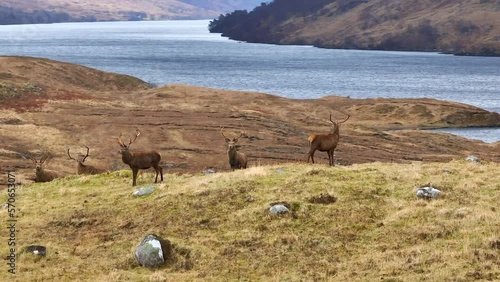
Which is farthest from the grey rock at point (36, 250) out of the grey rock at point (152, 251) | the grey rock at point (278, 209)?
the grey rock at point (278, 209)

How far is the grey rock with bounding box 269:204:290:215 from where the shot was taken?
71.2ft

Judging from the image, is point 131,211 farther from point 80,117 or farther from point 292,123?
point 292,123

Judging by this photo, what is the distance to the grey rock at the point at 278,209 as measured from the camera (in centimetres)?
2169

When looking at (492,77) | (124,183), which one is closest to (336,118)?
(124,183)

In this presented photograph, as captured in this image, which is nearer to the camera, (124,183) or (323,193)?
(323,193)

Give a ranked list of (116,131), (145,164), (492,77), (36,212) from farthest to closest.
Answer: (492,77) < (116,131) < (145,164) < (36,212)

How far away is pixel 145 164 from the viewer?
26.8 metres

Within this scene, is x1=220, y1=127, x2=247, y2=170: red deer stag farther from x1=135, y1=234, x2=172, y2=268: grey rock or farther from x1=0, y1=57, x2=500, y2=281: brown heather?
x1=135, y1=234, x2=172, y2=268: grey rock

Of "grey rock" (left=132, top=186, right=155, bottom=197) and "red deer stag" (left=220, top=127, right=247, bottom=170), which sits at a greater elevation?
"red deer stag" (left=220, top=127, right=247, bottom=170)

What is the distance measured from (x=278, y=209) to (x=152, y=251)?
15.1 feet

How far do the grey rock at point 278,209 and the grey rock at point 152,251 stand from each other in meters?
3.71

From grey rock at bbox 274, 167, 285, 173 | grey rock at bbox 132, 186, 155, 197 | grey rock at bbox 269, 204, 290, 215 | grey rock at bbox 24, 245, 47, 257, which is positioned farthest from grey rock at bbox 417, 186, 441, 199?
grey rock at bbox 24, 245, 47, 257

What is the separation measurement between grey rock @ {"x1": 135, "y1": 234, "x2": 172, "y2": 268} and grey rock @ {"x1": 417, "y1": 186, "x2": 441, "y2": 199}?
345 inches

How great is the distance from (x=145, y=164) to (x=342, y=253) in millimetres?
10504
